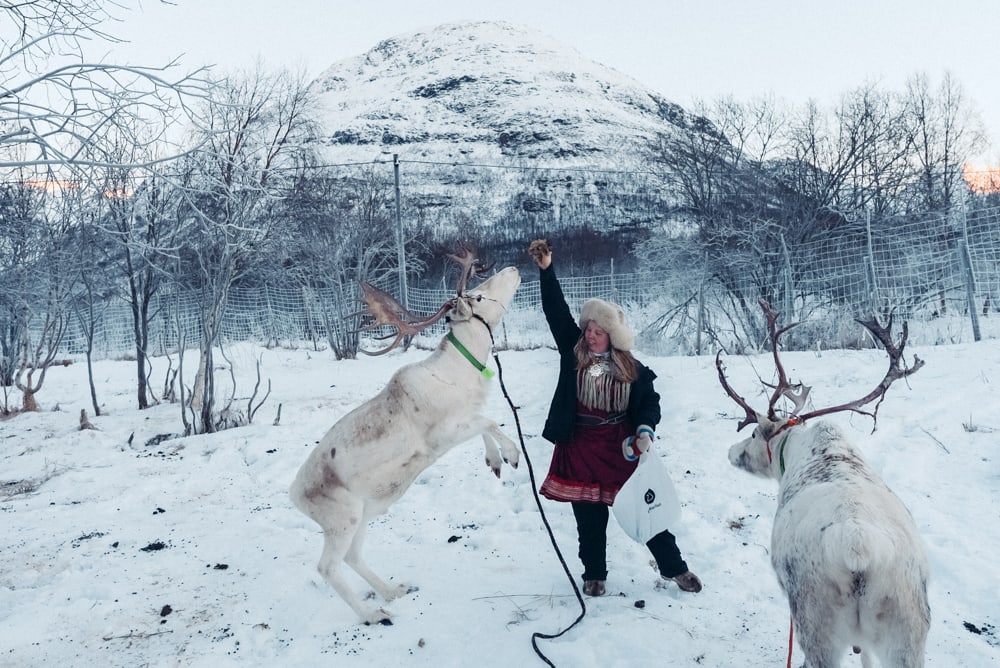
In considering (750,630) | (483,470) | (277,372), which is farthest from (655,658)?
(277,372)

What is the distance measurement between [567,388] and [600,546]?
0.98m

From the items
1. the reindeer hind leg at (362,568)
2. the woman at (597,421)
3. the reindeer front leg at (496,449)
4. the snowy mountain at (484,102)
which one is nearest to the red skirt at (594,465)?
the woman at (597,421)

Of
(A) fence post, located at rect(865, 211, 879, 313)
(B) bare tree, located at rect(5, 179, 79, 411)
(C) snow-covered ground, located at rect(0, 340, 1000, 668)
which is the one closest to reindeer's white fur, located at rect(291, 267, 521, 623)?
(C) snow-covered ground, located at rect(0, 340, 1000, 668)

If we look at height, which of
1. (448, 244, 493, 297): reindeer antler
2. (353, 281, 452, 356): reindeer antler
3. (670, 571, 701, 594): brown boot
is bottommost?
(670, 571, 701, 594): brown boot

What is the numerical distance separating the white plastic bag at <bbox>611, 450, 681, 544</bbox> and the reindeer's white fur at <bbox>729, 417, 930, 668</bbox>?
2.96ft

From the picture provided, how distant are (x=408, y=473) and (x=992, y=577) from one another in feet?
11.0

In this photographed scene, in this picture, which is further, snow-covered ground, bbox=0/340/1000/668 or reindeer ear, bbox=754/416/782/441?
reindeer ear, bbox=754/416/782/441

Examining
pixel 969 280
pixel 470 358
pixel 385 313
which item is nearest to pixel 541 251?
pixel 470 358

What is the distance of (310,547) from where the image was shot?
4352 millimetres

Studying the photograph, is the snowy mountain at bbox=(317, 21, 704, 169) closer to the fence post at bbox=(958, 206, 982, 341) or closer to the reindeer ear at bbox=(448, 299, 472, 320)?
the fence post at bbox=(958, 206, 982, 341)

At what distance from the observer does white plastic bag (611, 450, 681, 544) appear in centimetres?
339

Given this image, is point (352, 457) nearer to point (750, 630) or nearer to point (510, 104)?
point (750, 630)

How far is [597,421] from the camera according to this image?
3678 millimetres

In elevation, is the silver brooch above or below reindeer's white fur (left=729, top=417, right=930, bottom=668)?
above
